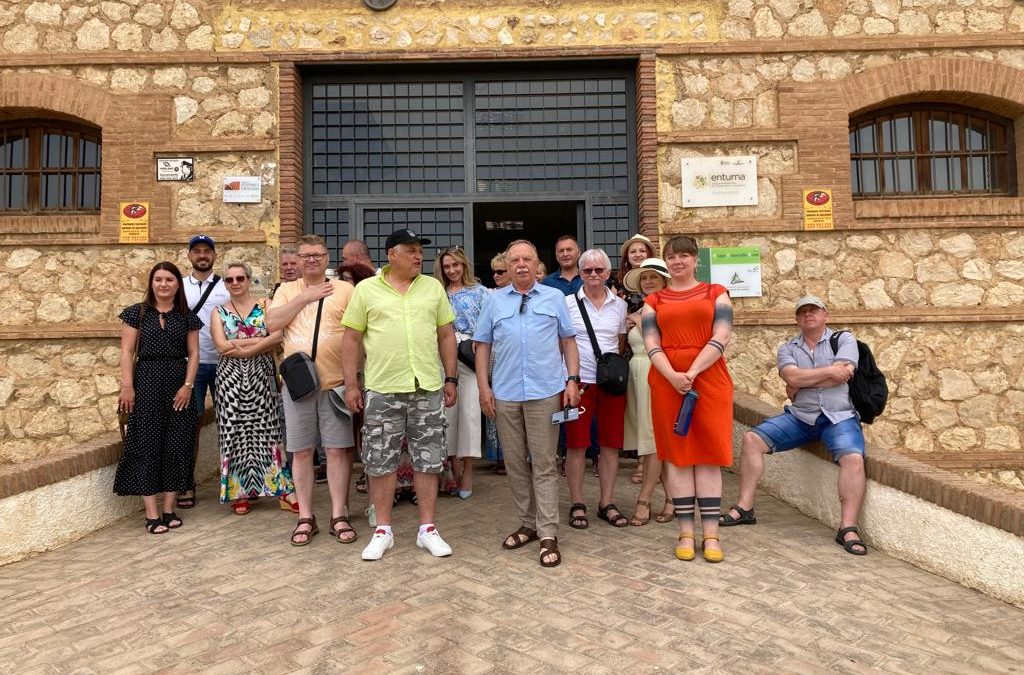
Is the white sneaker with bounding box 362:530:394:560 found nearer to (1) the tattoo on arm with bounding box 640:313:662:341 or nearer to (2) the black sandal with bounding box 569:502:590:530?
(2) the black sandal with bounding box 569:502:590:530

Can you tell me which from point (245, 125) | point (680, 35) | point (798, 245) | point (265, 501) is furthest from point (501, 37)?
point (265, 501)

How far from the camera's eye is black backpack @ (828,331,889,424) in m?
4.38

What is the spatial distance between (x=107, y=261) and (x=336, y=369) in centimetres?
454

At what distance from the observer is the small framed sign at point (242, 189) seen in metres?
7.28

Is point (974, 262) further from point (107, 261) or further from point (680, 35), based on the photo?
point (107, 261)

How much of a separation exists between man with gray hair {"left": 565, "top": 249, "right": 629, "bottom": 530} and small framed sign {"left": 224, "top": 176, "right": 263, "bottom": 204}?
4382 millimetres

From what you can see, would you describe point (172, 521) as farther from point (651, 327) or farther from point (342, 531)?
point (651, 327)

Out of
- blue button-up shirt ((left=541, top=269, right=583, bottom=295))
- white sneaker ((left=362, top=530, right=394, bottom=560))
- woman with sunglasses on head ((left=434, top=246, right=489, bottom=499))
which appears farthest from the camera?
blue button-up shirt ((left=541, top=269, right=583, bottom=295))

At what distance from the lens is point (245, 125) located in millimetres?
7340

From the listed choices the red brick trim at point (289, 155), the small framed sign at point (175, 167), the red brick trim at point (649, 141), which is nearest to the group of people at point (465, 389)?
the red brick trim at point (289, 155)

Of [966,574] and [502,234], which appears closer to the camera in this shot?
[966,574]

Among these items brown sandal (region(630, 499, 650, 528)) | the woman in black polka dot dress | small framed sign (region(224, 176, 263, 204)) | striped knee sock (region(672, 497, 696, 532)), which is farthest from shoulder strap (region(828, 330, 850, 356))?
small framed sign (region(224, 176, 263, 204))

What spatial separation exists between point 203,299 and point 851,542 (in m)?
4.99

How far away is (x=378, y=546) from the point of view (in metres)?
3.87
